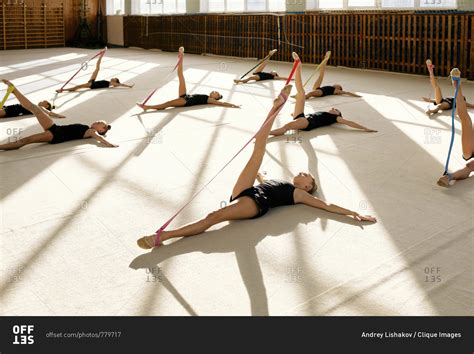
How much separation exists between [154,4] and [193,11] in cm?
274

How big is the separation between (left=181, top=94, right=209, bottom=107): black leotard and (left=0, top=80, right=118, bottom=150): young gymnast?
2.03m

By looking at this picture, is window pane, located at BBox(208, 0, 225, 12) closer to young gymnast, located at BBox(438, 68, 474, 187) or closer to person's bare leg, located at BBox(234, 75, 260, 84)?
person's bare leg, located at BBox(234, 75, 260, 84)

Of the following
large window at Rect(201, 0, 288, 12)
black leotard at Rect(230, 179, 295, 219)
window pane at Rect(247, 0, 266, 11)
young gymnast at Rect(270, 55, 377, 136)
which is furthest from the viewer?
window pane at Rect(247, 0, 266, 11)

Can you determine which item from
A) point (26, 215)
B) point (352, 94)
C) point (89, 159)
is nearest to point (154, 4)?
point (352, 94)

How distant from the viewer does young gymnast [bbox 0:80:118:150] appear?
551 cm

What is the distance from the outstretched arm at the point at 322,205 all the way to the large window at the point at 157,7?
15.0 metres

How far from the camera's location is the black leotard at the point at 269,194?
358 cm

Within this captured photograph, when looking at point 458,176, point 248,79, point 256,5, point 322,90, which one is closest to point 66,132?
point 458,176

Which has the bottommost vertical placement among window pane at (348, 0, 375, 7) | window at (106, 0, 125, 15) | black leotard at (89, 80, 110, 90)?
black leotard at (89, 80, 110, 90)

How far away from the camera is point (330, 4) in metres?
12.9

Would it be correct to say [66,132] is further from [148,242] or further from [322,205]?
[322,205]

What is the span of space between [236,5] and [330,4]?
368cm

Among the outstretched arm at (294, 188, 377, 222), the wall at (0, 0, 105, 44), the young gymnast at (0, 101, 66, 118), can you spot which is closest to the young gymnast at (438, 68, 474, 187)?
the outstretched arm at (294, 188, 377, 222)

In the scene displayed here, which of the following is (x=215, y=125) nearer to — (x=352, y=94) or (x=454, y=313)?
(x=352, y=94)
